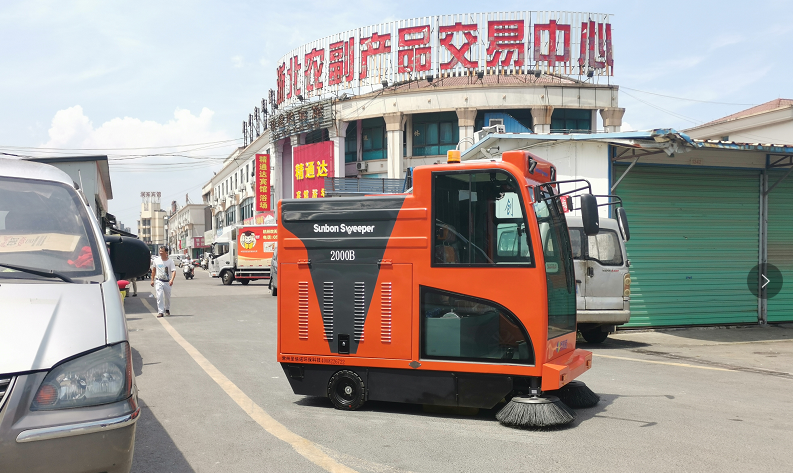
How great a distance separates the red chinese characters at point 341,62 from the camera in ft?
124

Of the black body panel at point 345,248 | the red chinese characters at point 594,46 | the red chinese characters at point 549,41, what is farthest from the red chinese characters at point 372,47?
the black body panel at point 345,248

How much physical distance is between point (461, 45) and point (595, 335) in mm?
25484

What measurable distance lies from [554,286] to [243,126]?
67.0 meters

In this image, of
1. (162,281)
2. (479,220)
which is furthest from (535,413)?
(162,281)

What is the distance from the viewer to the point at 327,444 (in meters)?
5.49

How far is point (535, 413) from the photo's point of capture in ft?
19.4

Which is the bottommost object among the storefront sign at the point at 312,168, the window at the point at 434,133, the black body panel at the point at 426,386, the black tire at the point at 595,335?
the black tire at the point at 595,335

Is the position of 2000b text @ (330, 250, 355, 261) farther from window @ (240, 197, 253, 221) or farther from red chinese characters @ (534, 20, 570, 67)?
window @ (240, 197, 253, 221)

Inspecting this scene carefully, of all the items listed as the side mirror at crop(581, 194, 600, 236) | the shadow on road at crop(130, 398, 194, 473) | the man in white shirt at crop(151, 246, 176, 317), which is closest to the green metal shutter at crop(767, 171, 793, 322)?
the side mirror at crop(581, 194, 600, 236)

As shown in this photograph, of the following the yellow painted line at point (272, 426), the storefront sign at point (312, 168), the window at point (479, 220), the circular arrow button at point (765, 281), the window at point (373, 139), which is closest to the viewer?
the yellow painted line at point (272, 426)

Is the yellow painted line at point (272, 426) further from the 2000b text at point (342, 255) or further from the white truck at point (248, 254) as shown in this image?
the white truck at point (248, 254)

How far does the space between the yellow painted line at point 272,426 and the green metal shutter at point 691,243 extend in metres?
9.49

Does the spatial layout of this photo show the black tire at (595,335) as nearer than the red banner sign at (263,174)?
Yes

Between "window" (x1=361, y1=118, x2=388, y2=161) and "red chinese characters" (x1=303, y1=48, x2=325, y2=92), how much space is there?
11.8 feet
